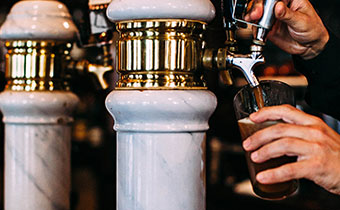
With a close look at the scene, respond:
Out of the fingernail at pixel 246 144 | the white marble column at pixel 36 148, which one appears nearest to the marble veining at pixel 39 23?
the white marble column at pixel 36 148

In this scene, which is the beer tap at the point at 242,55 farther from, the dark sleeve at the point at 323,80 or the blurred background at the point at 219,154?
the blurred background at the point at 219,154

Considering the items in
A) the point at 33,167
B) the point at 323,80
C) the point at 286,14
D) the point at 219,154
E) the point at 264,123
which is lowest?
the point at 219,154

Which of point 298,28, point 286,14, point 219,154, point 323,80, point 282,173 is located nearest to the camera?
point 282,173

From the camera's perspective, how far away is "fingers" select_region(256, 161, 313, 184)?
595 mm

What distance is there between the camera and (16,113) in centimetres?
88

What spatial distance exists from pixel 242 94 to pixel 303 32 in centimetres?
28

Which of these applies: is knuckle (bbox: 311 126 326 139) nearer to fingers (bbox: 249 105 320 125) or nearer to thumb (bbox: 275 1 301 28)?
fingers (bbox: 249 105 320 125)

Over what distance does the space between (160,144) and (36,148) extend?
A: 0.35 meters

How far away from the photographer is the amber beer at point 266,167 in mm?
621

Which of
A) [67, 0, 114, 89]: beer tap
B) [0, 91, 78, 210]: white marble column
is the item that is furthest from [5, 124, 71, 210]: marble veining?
[67, 0, 114, 89]: beer tap

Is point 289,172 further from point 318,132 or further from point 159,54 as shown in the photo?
point 159,54

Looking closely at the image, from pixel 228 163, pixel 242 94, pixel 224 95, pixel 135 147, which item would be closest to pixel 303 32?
pixel 242 94

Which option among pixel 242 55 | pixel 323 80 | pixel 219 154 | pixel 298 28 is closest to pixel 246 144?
pixel 242 55

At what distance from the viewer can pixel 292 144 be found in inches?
24.0
